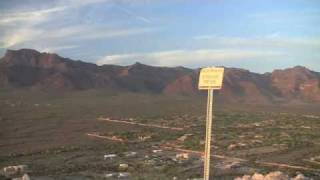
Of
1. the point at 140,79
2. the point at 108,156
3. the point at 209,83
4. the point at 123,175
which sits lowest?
the point at 108,156

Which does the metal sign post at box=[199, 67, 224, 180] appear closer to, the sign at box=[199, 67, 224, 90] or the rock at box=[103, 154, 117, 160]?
the sign at box=[199, 67, 224, 90]

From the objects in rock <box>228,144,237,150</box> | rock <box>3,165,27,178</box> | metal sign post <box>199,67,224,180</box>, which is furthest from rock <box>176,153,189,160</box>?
metal sign post <box>199,67,224,180</box>

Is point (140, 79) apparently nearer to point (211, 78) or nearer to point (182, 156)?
point (182, 156)

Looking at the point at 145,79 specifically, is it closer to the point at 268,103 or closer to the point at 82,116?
the point at 268,103

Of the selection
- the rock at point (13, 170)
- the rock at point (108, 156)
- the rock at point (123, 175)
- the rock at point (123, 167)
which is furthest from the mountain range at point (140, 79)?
the rock at point (123, 175)

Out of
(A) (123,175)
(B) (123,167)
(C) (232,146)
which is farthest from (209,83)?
(C) (232,146)
